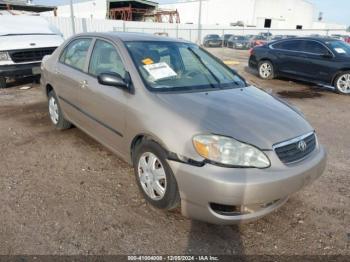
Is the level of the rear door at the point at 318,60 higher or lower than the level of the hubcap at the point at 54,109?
higher

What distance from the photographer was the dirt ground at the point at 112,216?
2.65 meters

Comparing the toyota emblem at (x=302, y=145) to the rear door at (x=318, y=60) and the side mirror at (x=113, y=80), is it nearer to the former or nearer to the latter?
the side mirror at (x=113, y=80)

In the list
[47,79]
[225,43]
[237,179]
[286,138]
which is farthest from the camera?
[225,43]

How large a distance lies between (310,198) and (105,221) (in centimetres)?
216

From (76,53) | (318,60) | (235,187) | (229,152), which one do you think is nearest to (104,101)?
(76,53)

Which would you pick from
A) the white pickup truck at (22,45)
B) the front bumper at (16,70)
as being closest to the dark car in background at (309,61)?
the white pickup truck at (22,45)

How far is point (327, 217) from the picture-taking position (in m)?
3.11

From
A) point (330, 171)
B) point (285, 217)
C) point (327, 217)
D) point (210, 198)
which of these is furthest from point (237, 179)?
point (330, 171)

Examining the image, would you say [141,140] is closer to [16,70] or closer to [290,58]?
[16,70]

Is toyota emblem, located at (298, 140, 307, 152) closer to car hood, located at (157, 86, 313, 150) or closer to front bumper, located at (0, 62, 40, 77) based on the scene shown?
car hood, located at (157, 86, 313, 150)

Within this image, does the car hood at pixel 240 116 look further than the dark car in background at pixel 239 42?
No

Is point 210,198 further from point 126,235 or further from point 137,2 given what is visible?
point 137,2

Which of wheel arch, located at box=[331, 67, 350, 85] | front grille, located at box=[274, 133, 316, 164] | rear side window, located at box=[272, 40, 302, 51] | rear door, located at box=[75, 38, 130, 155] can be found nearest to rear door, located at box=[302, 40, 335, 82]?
wheel arch, located at box=[331, 67, 350, 85]

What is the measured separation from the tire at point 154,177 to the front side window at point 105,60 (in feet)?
3.05
